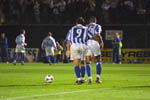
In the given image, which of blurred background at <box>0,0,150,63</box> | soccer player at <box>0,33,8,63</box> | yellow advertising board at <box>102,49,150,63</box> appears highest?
blurred background at <box>0,0,150,63</box>

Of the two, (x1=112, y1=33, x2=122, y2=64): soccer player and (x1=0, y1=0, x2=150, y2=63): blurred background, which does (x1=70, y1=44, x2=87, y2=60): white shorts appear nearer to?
(x1=112, y1=33, x2=122, y2=64): soccer player

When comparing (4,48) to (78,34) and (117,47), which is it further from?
(78,34)

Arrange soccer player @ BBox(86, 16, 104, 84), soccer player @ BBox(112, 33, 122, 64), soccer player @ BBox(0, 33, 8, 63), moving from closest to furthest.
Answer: soccer player @ BBox(86, 16, 104, 84)
soccer player @ BBox(112, 33, 122, 64)
soccer player @ BBox(0, 33, 8, 63)

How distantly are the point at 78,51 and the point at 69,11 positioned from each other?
75.8 ft

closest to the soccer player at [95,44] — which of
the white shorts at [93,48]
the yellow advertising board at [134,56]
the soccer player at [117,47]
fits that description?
the white shorts at [93,48]

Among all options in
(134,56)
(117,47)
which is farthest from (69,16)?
(134,56)

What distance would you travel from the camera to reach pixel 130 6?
38688 millimetres

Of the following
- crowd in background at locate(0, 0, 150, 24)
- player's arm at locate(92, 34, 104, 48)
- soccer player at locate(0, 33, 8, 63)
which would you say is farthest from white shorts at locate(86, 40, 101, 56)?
soccer player at locate(0, 33, 8, 63)

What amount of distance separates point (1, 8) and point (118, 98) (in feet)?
97.7

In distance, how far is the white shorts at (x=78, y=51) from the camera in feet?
53.0

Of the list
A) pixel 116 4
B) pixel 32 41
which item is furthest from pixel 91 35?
pixel 32 41

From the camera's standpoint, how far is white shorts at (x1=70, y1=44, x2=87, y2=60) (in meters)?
16.2

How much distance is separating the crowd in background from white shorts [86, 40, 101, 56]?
71.4ft

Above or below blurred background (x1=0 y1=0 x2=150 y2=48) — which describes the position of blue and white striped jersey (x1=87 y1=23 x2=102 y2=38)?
below
